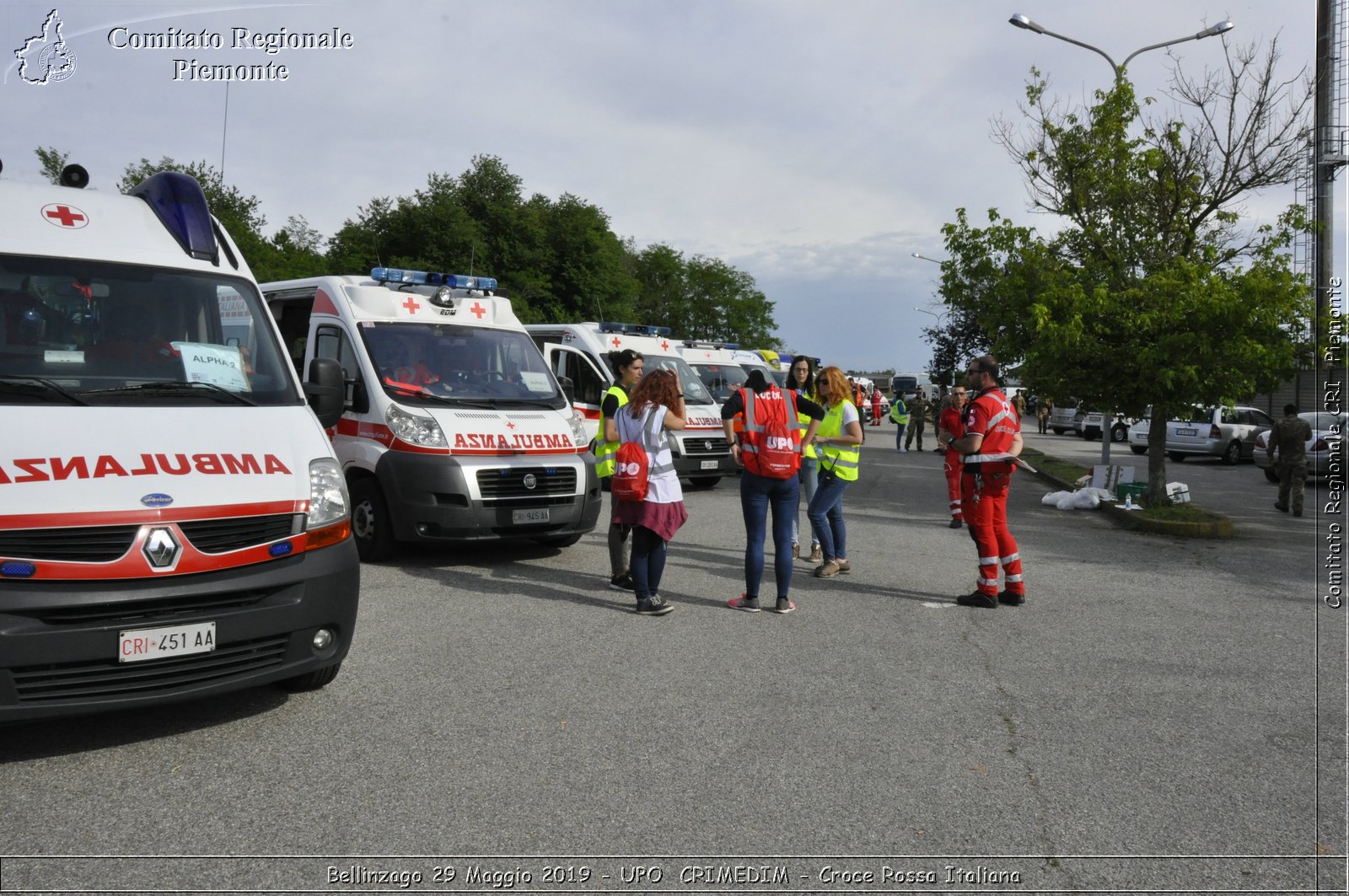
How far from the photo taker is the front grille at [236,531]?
4.46 m

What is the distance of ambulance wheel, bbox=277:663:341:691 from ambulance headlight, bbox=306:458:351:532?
2.61 ft

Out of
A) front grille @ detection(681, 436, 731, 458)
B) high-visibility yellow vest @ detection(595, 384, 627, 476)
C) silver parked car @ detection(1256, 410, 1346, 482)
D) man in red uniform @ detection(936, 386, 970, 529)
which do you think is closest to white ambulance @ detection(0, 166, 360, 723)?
high-visibility yellow vest @ detection(595, 384, 627, 476)

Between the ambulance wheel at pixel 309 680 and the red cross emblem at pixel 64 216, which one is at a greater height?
the red cross emblem at pixel 64 216

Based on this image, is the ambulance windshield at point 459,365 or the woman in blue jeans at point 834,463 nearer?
the woman in blue jeans at point 834,463

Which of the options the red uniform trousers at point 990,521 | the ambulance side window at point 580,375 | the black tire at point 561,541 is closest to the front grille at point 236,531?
the red uniform trousers at point 990,521

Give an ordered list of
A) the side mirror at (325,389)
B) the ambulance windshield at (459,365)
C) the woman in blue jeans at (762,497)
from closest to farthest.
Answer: the side mirror at (325,389)
the woman in blue jeans at (762,497)
the ambulance windshield at (459,365)

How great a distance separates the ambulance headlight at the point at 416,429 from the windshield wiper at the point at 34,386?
3982mm

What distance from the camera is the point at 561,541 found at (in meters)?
10.3

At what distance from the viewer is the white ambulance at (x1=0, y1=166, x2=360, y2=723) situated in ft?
13.7

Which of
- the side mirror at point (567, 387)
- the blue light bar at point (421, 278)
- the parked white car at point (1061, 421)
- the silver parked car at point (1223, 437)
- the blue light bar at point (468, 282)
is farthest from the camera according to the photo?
the parked white car at point (1061, 421)

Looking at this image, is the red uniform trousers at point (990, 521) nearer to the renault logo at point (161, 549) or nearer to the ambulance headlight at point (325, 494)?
the ambulance headlight at point (325, 494)

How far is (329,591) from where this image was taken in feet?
16.0

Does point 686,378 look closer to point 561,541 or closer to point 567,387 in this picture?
point 567,387

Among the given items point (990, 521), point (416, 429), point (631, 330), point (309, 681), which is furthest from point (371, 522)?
point (631, 330)
